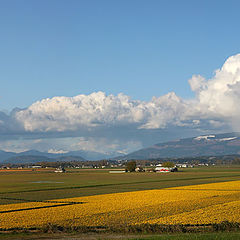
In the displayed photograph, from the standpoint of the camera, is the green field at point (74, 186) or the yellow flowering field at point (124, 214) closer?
the yellow flowering field at point (124, 214)

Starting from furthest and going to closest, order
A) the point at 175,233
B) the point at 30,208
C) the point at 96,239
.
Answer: the point at 30,208 → the point at 175,233 → the point at 96,239

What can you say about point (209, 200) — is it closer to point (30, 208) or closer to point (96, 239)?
point (30, 208)

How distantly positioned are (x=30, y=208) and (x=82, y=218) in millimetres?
10614

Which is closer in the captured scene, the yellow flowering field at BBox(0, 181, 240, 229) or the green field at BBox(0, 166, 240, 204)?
the yellow flowering field at BBox(0, 181, 240, 229)

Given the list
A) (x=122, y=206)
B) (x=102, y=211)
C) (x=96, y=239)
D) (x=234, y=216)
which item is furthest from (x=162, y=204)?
(x=96, y=239)

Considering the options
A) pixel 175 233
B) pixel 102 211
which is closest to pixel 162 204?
pixel 102 211

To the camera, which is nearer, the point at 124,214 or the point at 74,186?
the point at 124,214

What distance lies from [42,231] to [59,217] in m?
7.03

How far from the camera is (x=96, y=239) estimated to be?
31.1m

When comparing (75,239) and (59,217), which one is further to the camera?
(59,217)

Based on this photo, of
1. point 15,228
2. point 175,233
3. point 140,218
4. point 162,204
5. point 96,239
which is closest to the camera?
point 96,239

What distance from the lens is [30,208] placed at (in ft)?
161

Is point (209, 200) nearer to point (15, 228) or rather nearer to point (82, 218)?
point (82, 218)

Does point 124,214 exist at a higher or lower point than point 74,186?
lower
